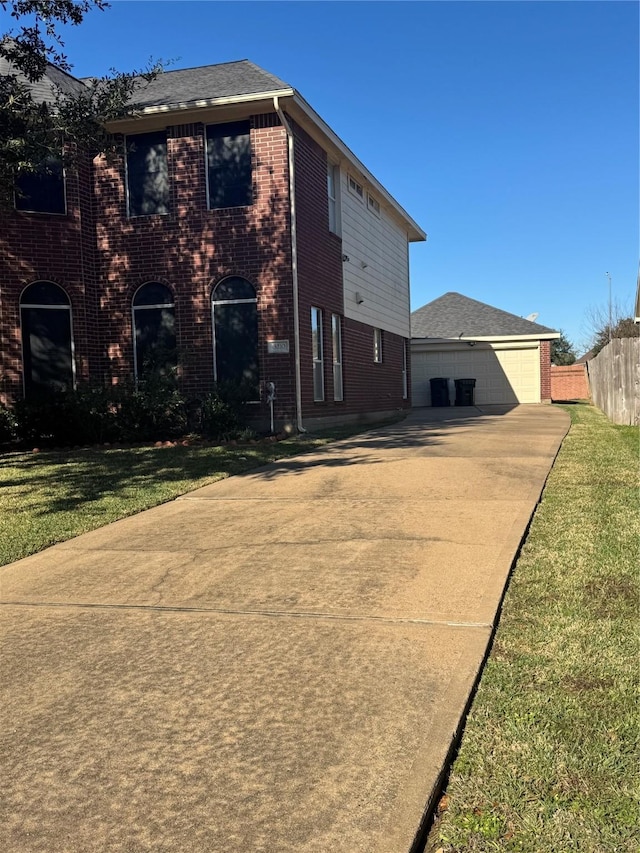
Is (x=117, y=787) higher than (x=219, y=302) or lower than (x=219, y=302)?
lower

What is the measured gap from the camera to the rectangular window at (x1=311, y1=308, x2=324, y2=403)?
47.9 ft

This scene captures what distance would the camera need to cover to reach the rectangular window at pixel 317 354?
14.6 meters

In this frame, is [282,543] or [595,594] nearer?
[595,594]

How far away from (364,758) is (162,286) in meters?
12.3

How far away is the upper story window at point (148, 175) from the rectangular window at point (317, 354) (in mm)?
3591

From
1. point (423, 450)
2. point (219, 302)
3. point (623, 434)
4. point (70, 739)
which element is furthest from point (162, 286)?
point (70, 739)

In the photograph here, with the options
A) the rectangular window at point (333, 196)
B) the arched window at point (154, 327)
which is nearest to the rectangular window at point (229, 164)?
the arched window at point (154, 327)

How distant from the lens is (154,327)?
13.8 m

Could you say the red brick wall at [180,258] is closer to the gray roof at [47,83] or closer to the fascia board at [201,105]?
the fascia board at [201,105]

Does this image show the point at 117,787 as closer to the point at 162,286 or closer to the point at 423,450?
the point at 423,450

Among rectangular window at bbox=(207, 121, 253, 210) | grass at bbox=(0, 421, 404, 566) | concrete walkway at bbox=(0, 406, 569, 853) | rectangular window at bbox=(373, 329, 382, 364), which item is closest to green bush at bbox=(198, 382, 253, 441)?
grass at bbox=(0, 421, 404, 566)

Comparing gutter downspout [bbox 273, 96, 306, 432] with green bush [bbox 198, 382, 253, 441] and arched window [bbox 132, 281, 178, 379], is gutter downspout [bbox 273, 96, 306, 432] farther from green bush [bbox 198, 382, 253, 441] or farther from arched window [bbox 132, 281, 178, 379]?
arched window [bbox 132, 281, 178, 379]

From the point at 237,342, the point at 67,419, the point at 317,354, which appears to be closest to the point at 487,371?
the point at 317,354

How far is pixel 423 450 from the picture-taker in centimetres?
1021
